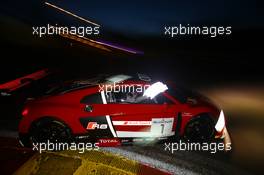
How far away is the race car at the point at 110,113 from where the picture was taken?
5.82 metres

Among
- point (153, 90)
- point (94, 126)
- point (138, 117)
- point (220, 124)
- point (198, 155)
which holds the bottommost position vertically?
point (198, 155)

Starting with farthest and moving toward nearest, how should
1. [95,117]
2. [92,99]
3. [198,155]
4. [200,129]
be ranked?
[200,129] < [198,155] < [92,99] < [95,117]

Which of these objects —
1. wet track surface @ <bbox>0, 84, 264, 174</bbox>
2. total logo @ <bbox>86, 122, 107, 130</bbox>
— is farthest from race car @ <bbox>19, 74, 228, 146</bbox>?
wet track surface @ <bbox>0, 84, 264, 174</bbox>

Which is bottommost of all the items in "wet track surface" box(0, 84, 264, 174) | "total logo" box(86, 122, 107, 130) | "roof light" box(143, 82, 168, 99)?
"wet track surface" box(0, 84, 264, 174)

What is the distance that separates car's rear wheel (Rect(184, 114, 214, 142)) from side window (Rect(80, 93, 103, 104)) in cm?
187

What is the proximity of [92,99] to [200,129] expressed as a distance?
229 cm

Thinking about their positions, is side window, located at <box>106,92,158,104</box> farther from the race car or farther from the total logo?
the total logo

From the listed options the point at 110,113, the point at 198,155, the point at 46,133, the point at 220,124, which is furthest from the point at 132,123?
the point at 220,124

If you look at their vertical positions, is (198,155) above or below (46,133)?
below

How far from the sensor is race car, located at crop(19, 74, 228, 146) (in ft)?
19.1

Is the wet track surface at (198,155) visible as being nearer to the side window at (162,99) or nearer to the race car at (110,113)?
the race car at (110,113)

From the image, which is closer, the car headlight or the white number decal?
the white number decal

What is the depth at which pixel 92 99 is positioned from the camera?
5.93 m

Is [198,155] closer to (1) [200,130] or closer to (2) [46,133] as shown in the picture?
(1) [200,130]
